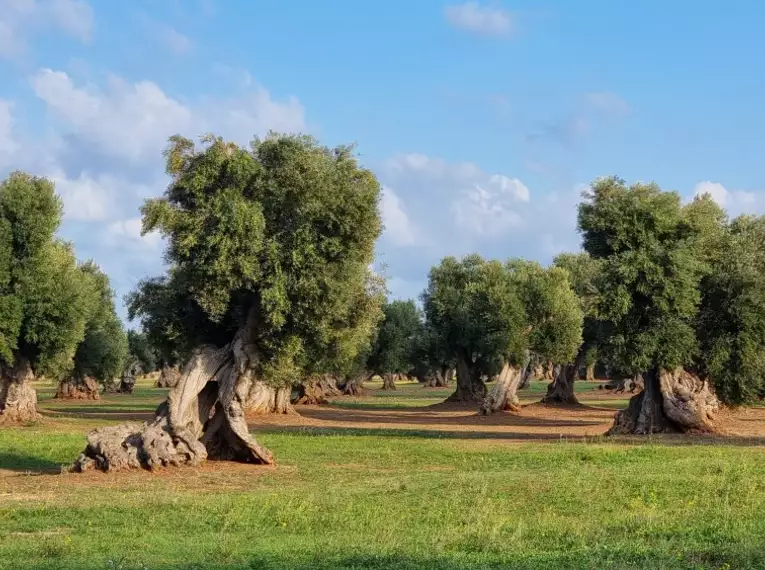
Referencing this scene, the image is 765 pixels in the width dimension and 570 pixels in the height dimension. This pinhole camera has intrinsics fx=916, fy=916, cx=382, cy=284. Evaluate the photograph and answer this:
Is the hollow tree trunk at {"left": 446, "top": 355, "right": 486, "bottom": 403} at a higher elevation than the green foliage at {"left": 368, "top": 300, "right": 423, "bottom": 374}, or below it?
below

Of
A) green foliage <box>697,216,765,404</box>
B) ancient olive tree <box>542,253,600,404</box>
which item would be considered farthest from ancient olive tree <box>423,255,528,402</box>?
green foliage <box>697,216,765,404</box>

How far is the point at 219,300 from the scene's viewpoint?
25516 mm

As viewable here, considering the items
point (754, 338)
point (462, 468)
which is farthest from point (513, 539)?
point (754, 338)

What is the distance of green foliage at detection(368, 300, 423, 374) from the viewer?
86000mm

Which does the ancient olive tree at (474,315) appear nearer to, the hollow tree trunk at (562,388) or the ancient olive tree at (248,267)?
the hollow tree trunk at (562,388)

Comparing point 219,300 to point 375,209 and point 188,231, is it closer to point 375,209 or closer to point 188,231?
point 188,231

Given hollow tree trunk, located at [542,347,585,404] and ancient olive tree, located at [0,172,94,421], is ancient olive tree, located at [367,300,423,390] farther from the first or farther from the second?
ancient olive tree, located at [0,172,94,421]

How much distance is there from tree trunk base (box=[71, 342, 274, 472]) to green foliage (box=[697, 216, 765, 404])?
1957cm

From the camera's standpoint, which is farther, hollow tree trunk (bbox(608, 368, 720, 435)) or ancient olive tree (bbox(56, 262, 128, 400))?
ancient olive tree (bbox(56, 262, 128, 400))

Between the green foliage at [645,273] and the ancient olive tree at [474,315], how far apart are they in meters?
19.0

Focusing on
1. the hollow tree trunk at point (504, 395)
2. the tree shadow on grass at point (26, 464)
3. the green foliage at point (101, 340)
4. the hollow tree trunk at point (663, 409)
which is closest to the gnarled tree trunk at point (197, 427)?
the tree shadow on grass at point (26, 464)

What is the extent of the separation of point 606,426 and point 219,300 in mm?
25258

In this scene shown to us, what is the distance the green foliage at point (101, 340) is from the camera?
2547 inches

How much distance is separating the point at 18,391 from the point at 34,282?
606cm
